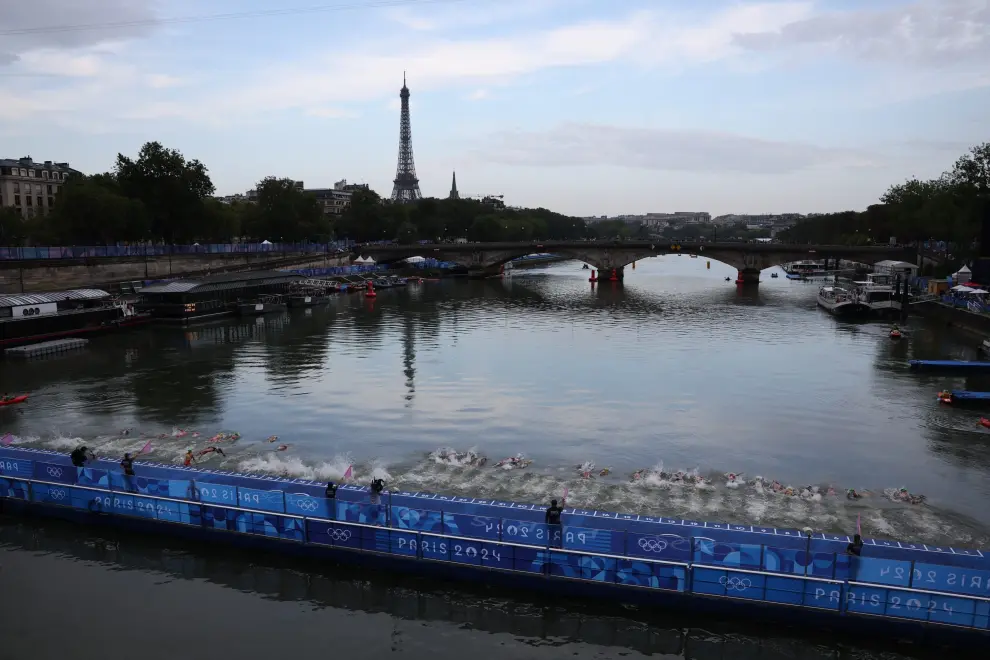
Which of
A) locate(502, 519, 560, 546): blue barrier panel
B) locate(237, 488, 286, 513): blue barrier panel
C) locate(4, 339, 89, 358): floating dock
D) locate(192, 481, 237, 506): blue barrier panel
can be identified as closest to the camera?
locate(502, 519, 560, 546): blue barrier panel

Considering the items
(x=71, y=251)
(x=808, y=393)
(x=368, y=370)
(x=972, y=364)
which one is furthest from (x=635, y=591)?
(x=71, y=251)

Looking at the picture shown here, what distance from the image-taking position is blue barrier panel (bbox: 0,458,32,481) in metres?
24.0

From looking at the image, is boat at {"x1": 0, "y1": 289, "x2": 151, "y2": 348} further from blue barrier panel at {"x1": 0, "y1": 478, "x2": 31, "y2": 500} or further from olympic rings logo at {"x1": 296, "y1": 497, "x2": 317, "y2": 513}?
olympic rings logo at {"x1": 296, "y1": 497, "x2": 317, "y2": 513}

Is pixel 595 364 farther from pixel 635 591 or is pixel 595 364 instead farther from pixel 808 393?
pixel 635 591

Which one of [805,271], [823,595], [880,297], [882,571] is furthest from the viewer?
[805,271]

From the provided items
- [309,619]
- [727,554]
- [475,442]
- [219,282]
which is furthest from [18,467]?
[219,282]

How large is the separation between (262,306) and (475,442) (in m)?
53.0

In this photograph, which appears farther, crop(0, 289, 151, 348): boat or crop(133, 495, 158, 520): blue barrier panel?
crop(0, 289, 151, 348): boat

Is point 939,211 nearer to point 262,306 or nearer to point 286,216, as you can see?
point 262,306

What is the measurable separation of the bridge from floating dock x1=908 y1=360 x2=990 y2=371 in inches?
2508

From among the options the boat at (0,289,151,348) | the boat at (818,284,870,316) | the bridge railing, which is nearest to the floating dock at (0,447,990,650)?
the boat at (0,289,151,348)

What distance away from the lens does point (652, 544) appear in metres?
17.9

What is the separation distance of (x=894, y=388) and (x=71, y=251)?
79.0 m

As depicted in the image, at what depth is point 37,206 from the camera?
146875 millimetres
